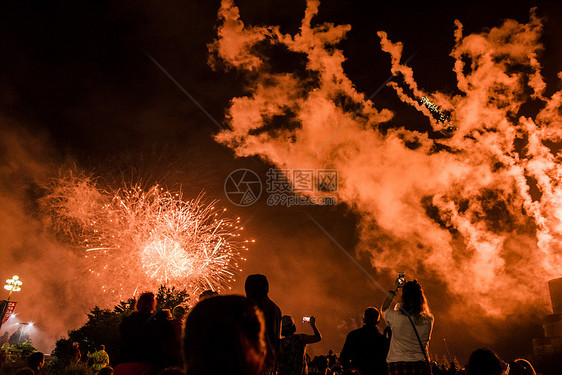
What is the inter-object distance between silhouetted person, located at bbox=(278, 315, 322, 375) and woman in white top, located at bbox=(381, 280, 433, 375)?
145 centimetres

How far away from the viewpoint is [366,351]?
5219 mm

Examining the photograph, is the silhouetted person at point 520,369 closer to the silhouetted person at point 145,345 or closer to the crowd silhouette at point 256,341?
the crowd silhouette at point 256,341

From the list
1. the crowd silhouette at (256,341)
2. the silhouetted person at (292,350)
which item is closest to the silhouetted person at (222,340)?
the crowd silhouette at (256,341)

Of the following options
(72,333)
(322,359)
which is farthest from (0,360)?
(322,359)

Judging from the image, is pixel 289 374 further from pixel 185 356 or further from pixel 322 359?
pixel 185 356

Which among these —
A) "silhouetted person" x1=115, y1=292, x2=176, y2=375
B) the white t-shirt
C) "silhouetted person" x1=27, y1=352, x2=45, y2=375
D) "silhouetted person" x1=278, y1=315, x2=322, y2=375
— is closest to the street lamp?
"silhouetted person" x1=27, y1=352, x2=45, y2=375

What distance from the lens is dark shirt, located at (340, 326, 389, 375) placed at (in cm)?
517

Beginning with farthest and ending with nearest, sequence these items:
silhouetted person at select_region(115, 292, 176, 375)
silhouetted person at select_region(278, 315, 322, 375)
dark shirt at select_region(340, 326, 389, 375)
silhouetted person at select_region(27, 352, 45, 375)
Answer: silhouetted person at select_region(27, 352, 45, 375), silhouetted person at select_region(278, 315, 322, 375), dark shirt at select_region(340, 326, 389, 375), silhouetted person at select_region(115, 292, 176, 375)

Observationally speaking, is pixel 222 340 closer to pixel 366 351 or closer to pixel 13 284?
pixel 366 351

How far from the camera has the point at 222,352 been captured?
1442 mm

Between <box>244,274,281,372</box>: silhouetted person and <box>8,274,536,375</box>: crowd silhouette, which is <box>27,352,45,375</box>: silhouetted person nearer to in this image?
<box>8,274,536,375</box>: crowd silhouette

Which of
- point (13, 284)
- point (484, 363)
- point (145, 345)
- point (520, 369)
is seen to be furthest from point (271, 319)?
point (13, 284)

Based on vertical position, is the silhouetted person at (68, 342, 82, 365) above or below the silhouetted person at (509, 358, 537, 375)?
above

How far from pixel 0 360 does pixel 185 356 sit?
16626mm
